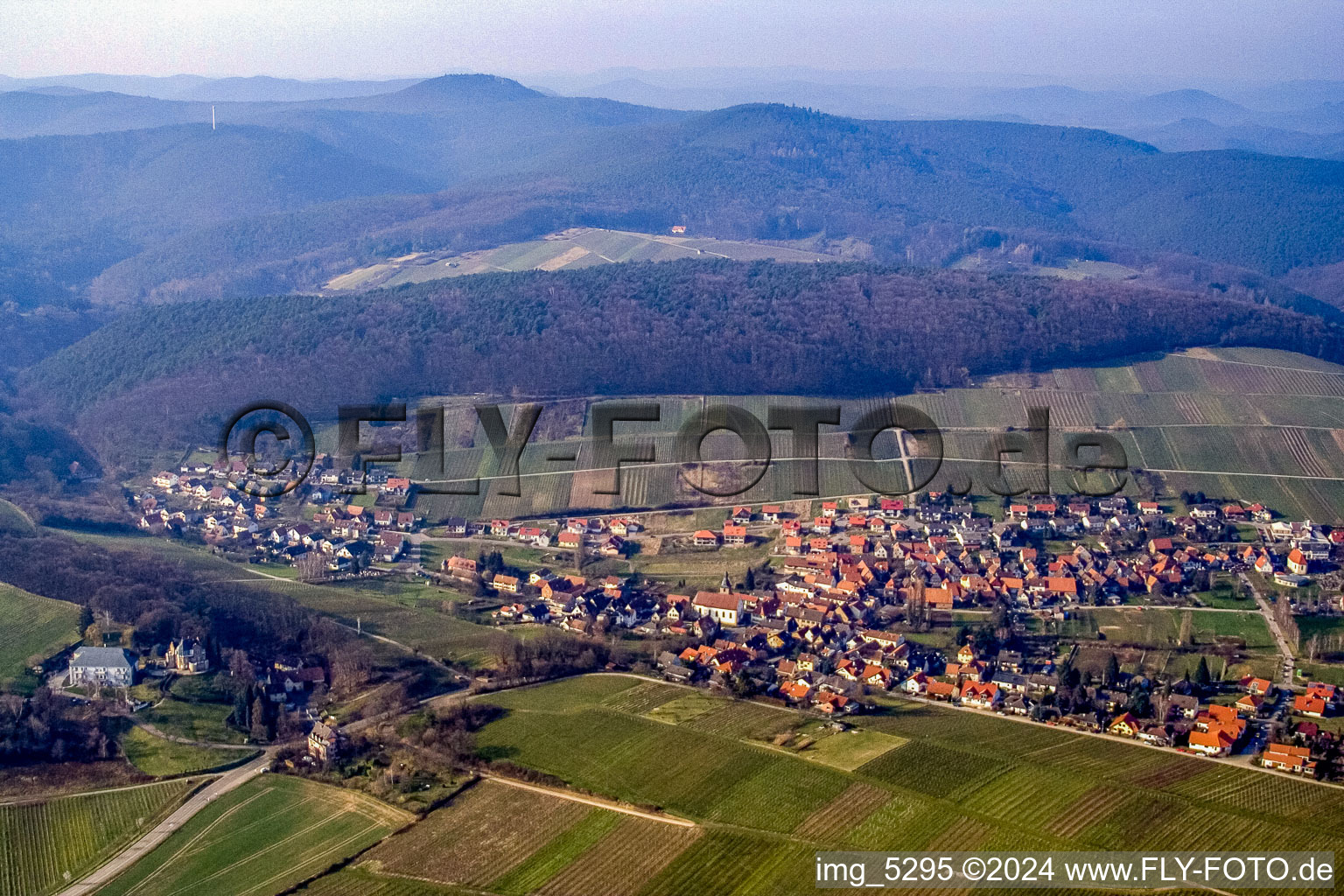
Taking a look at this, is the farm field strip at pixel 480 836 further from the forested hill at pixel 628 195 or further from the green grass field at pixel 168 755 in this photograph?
the forested hill at pixel 628 195

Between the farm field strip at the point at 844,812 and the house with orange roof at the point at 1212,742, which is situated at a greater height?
the house with orange roof at the point at 1212,742

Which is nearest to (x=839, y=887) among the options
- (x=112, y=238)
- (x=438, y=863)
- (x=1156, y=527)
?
(x=438, y=863)

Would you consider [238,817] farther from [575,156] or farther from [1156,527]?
[575,156]

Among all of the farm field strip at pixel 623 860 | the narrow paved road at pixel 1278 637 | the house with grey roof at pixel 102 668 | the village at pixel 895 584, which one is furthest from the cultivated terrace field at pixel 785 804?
the house with grey roof at pixel 102 668

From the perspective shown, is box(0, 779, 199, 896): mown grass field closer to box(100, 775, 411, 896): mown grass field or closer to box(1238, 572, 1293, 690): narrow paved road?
box(100, 775, 411, 896): mown grass field

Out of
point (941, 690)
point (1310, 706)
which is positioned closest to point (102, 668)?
point (941, 690)

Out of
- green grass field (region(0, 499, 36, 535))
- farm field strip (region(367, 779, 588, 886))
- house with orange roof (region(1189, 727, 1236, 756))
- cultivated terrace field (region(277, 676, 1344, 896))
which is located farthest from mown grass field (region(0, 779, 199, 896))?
house with orange roof (region(1189, 727, 1236, 756))

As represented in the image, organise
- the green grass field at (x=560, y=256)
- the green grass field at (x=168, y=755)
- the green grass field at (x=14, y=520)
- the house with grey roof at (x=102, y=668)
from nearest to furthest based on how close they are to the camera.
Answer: the green grass field at (x=168, y=755) < the house with grey roof at (x=102, y=668) < the green grass field at (x=14, y=520) < the green grass field at (x=560, y=256)
